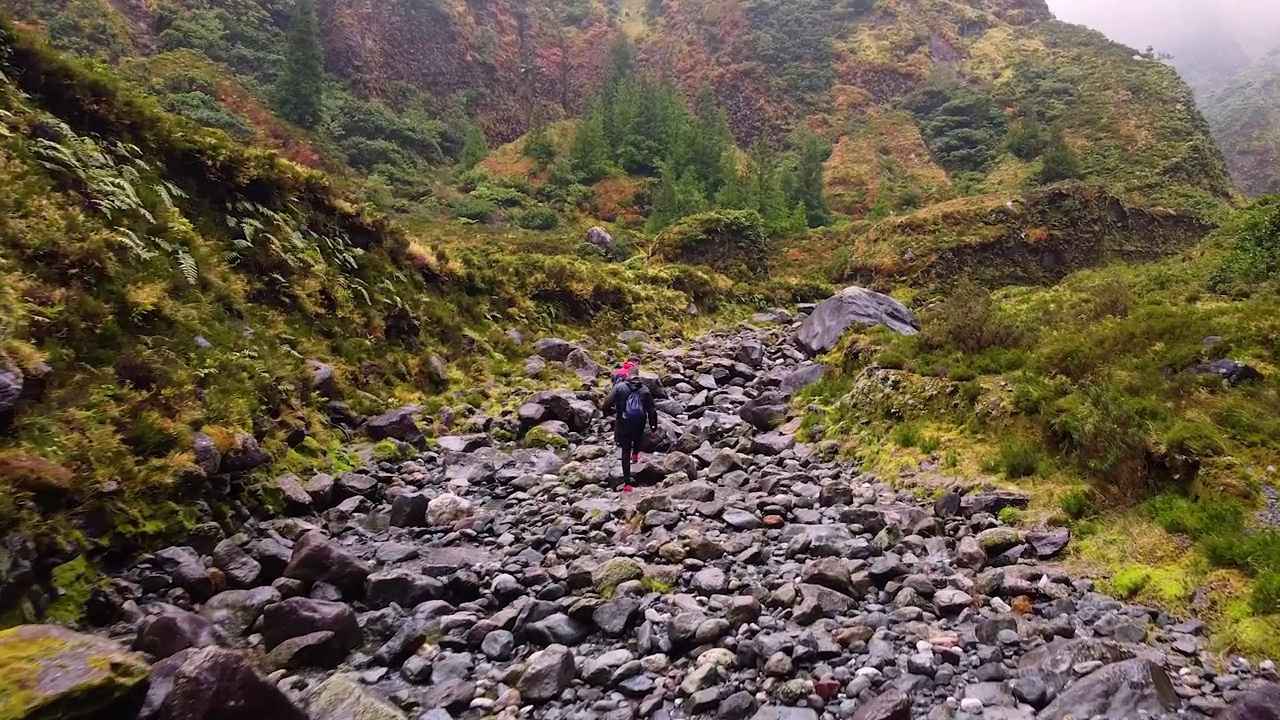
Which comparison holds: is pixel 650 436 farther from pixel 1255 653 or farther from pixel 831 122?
pixel 831 122

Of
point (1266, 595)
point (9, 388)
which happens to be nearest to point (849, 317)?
point (1266, 595)

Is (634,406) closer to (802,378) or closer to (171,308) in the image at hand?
(802,378)

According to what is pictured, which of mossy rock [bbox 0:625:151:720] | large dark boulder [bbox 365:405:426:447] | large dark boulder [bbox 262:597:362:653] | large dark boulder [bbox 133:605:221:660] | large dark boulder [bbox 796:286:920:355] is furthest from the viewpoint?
large dark boulder [bbox 796:286:920:355]

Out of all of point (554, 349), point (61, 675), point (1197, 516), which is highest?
point (554, 349)

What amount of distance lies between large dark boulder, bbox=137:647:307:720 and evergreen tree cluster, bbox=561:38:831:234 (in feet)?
132

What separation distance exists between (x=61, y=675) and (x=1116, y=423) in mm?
10021

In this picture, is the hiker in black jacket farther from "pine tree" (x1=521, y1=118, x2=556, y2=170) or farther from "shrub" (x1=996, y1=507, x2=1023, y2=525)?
"pine tree" (x1=521, y1=118, x2=556, y2=170)

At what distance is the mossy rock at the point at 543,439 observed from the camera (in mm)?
14188

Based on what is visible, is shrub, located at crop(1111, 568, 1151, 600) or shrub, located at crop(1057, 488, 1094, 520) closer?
shrub, located at crop(1111, 568, 1151, 600)

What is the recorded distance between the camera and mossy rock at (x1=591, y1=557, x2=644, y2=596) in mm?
7168

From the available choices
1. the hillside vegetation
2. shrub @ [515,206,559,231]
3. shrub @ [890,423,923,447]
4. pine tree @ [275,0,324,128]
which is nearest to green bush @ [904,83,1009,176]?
the hillside vegetation

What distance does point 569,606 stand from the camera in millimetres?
6750

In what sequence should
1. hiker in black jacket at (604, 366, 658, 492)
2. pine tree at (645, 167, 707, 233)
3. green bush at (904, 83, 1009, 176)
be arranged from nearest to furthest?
hiker in black jacket at (604, 366, 658, 492), pine tree at (645, 167, 707, 233), green bush at (904, 83, 1009, 176)

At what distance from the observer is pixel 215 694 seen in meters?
4.53
